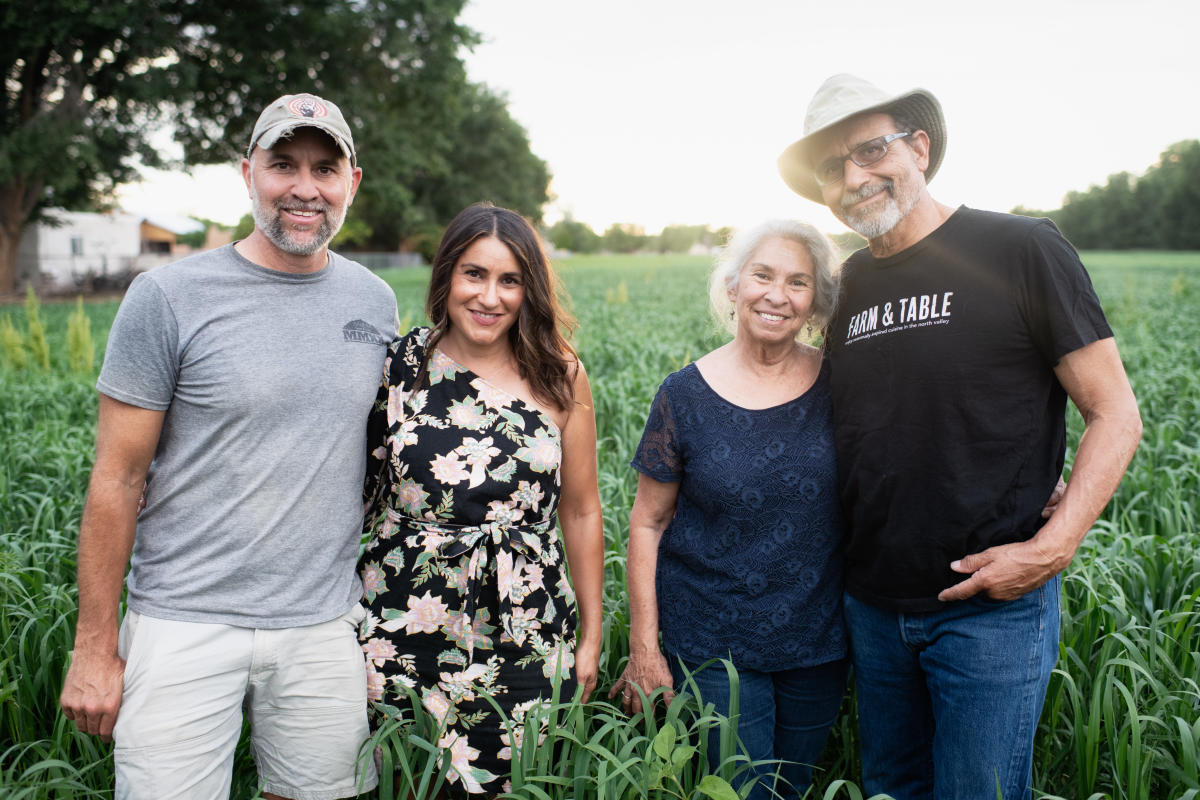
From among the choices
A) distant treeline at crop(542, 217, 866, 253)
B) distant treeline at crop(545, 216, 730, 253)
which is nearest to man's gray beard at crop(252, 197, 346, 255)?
distant treeline at crop(542, 217, 866, 253)

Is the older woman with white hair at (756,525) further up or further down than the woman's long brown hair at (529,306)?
further down

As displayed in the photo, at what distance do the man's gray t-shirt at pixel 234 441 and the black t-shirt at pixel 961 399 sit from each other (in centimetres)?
141

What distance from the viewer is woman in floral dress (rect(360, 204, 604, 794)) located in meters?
1.99

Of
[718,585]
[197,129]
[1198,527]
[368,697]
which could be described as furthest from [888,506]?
[197,129]

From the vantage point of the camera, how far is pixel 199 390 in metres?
1.91

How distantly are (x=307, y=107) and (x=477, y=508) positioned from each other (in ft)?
3.86

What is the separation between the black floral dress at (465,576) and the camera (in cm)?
198

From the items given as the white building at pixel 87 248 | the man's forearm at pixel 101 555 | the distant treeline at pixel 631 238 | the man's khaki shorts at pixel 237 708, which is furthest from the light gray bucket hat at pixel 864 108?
the distant treeline at pixel 631 238

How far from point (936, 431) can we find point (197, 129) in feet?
71.4

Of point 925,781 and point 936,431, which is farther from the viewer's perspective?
point 925,781

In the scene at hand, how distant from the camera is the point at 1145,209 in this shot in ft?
292

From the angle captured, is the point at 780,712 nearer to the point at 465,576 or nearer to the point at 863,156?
the point at 465,576

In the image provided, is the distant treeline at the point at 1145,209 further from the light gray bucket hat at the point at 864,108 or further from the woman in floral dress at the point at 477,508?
the woman in floral dress at the point at 477,508

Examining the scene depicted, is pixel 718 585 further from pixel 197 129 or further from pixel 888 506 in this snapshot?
pixel 197 129
